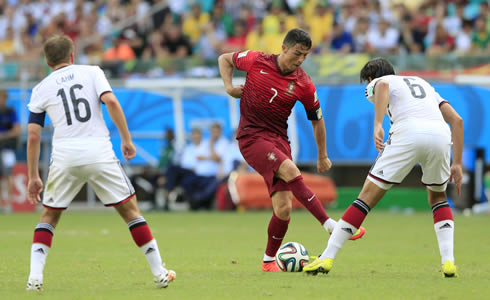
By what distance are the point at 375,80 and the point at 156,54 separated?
1534cm

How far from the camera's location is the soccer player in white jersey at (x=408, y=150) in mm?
7871

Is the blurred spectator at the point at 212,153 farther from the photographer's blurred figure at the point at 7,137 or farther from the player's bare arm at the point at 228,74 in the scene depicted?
the player's bare arm at the point at 228,74

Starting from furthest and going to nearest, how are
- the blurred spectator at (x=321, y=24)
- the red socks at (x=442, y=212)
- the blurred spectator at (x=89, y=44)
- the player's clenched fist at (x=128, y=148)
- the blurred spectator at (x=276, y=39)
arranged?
1. the blurred spectator at (x=321, y=24)
2. the blurred spectator at (x=89, y=44)
3. the blurred spectator at (x=276, y=39)
4. the red socks at (x=442, y=212)
5. the player's clenched fist at (x=128, y=148)

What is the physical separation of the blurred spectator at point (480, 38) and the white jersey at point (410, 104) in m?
12.4

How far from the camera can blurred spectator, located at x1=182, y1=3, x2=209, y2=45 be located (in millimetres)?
23453

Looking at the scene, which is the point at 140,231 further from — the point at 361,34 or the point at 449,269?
the point at 361,34

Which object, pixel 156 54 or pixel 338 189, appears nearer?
pixel 338 189

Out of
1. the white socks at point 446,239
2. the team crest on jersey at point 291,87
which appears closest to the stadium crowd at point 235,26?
the team crest on jersey at point 291,87

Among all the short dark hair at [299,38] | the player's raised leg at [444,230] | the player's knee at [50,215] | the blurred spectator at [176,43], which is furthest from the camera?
the blurred spectator at [176,43]

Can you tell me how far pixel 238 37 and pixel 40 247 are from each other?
15.8 metres

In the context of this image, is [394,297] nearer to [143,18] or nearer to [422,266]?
[422,266]

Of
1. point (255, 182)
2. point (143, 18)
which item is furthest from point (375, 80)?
point (143, 18)

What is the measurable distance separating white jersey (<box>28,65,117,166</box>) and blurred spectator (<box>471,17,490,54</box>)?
14.4 m

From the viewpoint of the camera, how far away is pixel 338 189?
66.2 ft
